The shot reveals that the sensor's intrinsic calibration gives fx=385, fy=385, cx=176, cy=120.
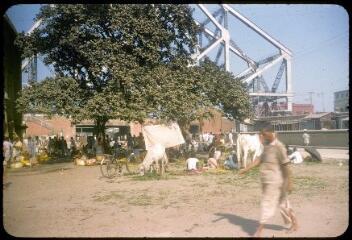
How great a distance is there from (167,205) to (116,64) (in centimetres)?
1192

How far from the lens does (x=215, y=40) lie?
140 feet

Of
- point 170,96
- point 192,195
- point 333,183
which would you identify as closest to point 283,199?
point 192,195


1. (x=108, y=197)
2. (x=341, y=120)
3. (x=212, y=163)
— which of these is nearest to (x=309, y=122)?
(x=341, y=120)

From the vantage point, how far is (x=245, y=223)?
7.14 metres

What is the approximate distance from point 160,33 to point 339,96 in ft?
178

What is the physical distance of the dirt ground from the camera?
682 centimetres

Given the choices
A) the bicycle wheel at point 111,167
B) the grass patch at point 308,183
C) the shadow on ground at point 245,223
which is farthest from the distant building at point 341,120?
the shadow on ground at point 245,223

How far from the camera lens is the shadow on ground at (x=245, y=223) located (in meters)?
6.64

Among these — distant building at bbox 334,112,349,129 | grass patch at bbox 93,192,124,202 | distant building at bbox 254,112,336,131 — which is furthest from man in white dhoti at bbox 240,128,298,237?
distant building at bbox 254,112,336,131

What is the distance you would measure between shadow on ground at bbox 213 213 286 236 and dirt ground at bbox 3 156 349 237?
0.7 inches

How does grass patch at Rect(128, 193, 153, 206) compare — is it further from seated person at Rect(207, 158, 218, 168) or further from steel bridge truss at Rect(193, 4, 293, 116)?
steel bridge truss at Rect(193, 4, 293, 116)

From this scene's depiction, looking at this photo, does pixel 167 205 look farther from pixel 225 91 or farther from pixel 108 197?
pixel 225 91

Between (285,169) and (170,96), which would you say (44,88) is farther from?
(285,169)

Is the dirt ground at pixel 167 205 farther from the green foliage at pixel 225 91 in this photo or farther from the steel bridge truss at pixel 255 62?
the steel bridge truss at pixel 255 62
